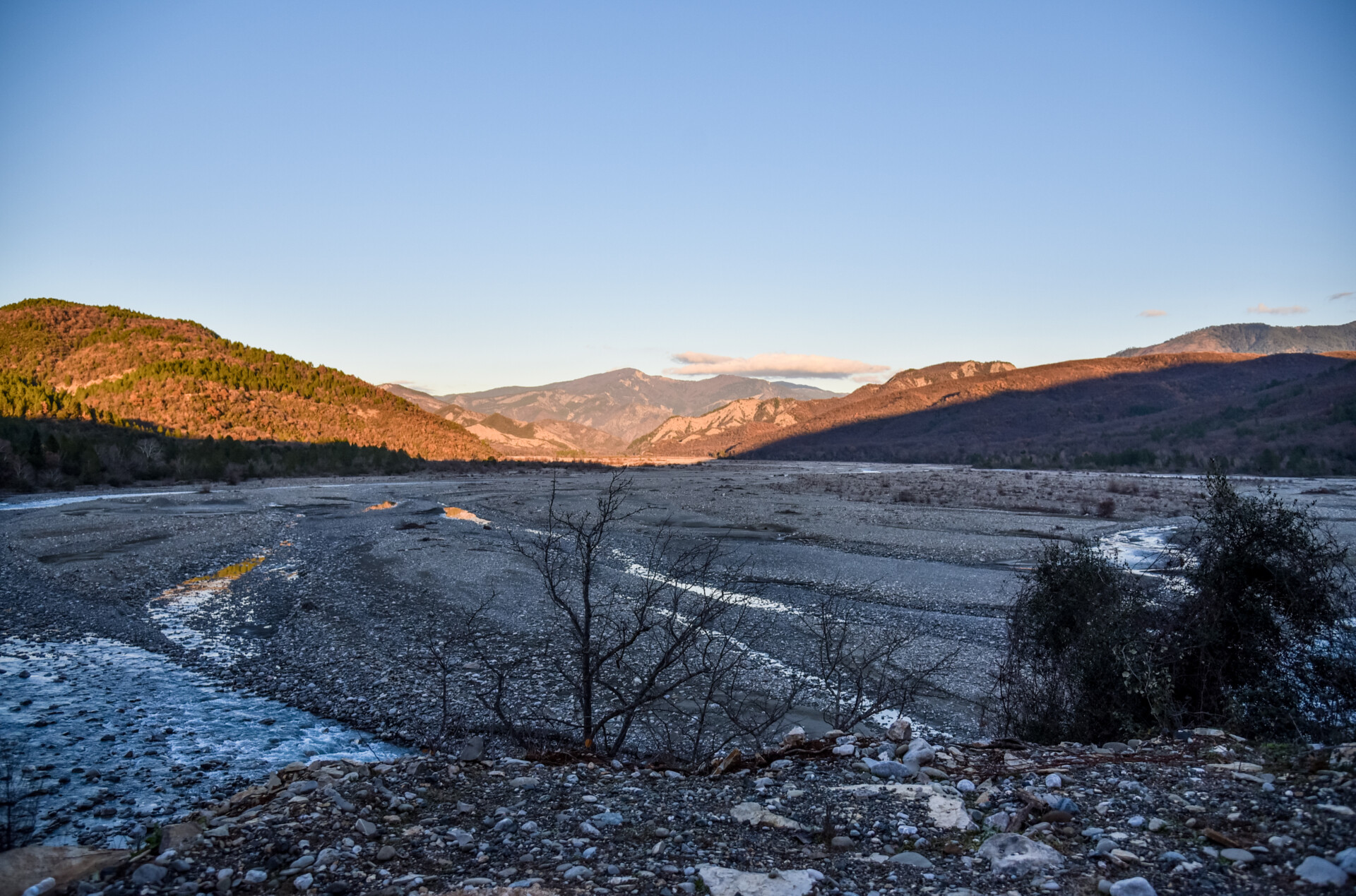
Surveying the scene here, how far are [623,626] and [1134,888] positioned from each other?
8111 millimetres

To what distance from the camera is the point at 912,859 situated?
12.1 feet

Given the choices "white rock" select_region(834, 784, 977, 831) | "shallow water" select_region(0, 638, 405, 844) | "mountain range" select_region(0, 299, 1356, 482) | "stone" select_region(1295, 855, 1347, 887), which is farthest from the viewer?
"mountain range" select_region(0, 299, 1356, 482)

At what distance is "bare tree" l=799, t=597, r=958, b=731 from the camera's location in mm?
8438

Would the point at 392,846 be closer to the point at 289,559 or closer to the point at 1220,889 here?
the point at 1220,889

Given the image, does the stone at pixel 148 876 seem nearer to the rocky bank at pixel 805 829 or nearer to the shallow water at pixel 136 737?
the rocky bank at pixel 805 829

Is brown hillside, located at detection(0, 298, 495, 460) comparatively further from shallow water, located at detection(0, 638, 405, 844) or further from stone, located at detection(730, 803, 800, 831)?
stone, located at detection(730, 803, 800, 831)

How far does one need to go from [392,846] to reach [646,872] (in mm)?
1524

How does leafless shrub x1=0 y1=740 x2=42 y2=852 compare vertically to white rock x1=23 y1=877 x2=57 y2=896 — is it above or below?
below

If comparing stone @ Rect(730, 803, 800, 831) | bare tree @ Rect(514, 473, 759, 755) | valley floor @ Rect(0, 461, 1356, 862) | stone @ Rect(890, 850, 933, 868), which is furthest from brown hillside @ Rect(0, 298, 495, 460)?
stone @ Rect(890, 850, 933, 868)

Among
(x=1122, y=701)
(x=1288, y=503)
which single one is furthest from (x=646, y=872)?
(x=1288, y=503)

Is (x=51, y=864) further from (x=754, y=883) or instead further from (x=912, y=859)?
(x=912, y=859)

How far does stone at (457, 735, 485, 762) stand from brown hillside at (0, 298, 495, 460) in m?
87.7

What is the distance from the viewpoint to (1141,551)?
2091 centimetres

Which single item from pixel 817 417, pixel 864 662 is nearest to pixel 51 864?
pixel 864 662
